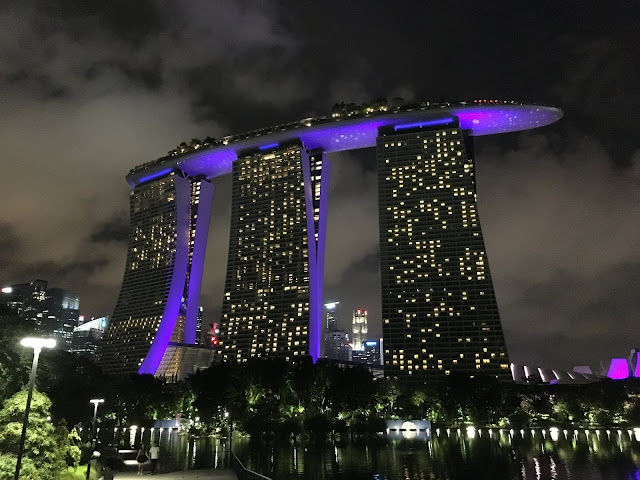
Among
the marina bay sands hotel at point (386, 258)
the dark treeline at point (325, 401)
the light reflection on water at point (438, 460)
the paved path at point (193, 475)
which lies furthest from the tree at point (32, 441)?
the marina bay sands hotel at point (386, 258)

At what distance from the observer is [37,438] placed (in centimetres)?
2909

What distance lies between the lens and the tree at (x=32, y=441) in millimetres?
27828

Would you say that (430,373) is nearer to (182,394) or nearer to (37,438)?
(182,394)

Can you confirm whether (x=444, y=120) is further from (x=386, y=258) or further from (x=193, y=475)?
(x=193, y=475)

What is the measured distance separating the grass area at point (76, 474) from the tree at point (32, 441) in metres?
3.88

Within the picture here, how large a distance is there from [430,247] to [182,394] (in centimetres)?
8840

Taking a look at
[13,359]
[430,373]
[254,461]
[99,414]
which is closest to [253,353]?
[430,373]

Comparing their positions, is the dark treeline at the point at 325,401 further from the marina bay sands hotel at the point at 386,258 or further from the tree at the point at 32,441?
the tree at the point at 32,441

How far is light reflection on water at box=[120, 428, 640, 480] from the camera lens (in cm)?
5087

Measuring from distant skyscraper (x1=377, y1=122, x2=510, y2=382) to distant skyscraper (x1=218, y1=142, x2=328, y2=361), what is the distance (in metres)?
24.7

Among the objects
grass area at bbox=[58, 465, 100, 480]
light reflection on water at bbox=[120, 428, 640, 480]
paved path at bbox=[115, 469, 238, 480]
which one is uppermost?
grass area at bbox=[58, 465, 100, 480]

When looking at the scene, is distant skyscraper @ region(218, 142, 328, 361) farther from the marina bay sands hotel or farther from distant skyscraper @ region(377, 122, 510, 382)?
distant skyscraper @ region(377, 122, 510, 382)

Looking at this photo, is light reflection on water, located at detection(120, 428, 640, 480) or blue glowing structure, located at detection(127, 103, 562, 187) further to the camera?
Result: blue glowing structure, located at detection(127, 103, 562, 187)

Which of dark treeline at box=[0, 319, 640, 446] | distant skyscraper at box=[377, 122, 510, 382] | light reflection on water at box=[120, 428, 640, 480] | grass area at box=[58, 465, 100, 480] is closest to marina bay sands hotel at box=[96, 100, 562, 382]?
distant skyscraper at box=[377, 122, 510, 382]
